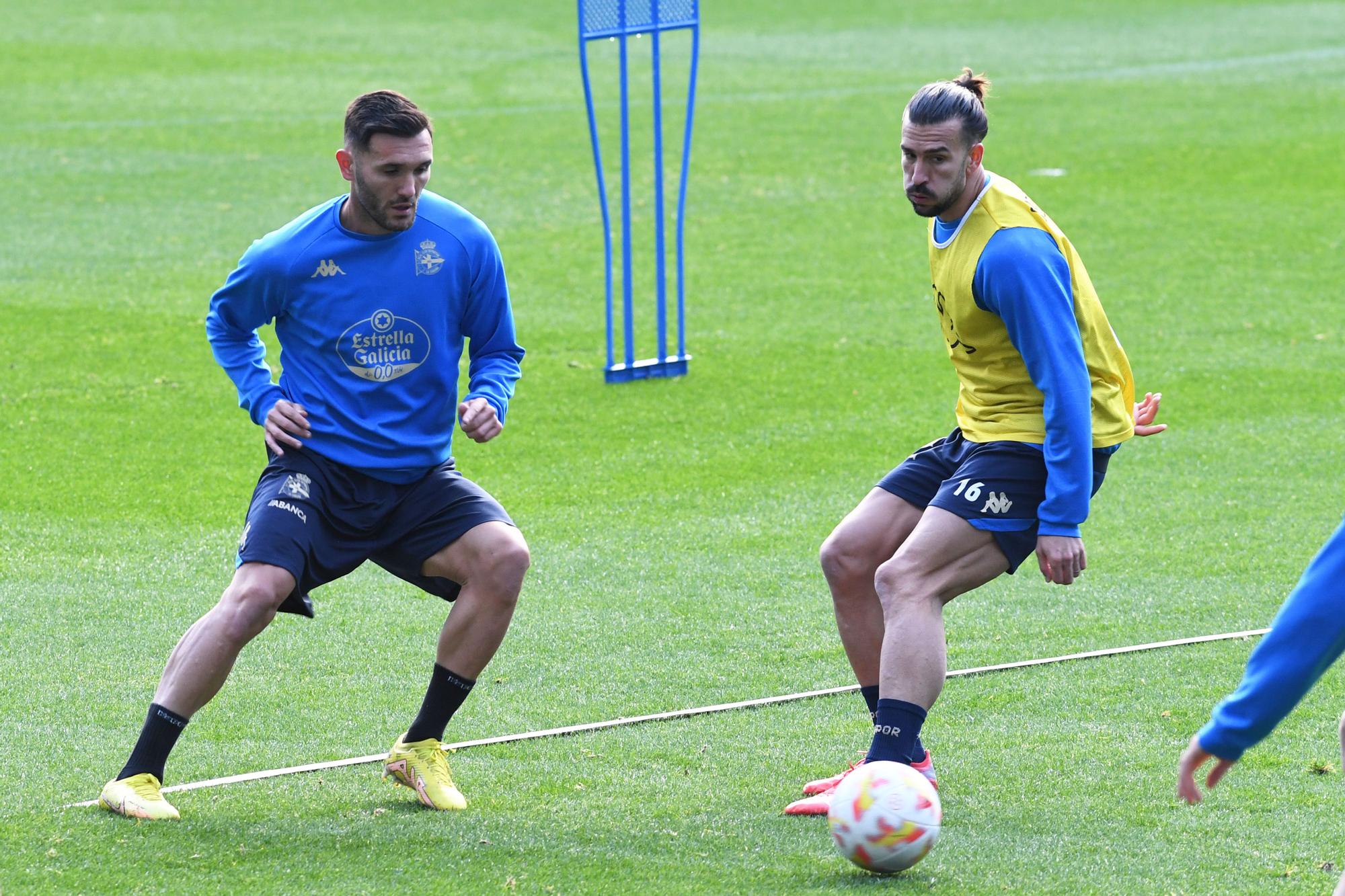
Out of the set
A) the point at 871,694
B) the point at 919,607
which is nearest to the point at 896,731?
the point at 919,607

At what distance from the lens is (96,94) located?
21.9 meters

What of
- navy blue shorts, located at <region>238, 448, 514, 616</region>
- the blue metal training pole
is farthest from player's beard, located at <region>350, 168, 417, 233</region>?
the blue metal training pole

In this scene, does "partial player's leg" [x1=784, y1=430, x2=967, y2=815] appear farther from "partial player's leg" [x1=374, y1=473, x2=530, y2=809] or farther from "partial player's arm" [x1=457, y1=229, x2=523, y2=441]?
"partial player's arm" [x1=457, y1=229, x2=523, y2=441]

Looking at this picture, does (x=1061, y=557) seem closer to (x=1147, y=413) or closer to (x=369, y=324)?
(x=1147, y=413)

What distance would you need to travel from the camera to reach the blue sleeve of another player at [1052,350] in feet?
15.2

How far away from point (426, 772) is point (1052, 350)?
2.12m

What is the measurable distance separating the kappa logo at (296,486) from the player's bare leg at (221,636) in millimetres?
251

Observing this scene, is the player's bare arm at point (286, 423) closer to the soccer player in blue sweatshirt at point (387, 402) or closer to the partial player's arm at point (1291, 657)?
the soccer player in blue sweatshirt at point (387, 402)

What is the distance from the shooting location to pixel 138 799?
15.4 feet

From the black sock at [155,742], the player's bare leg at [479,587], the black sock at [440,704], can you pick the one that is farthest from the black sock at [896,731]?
the black sock at [155,742]

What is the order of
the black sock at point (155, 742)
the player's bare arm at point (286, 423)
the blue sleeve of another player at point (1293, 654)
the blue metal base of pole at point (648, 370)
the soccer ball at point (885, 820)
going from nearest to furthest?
1. the blue sleeve of another player at point (1293, 654)
2. the soccer ball at point (885, 820)
3. the black sock at point (155, 742)
4. the player's bare arm at point (286, 423)
5. the blue metal base of pole at point (648, 370)

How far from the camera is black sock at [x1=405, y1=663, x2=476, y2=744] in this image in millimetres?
5066

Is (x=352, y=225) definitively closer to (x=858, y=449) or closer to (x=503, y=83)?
(x=858, y=449)

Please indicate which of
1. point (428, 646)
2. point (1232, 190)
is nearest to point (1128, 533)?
point (428, 646)
